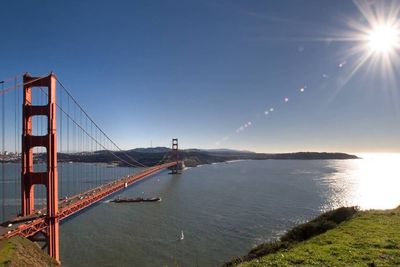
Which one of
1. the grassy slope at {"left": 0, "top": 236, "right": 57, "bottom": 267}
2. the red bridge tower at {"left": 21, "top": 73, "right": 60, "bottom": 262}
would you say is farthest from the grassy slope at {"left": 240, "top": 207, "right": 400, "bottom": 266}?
the red bridge tower at {"left": 21, "top": 73, "right": 60, "bottom": 262}

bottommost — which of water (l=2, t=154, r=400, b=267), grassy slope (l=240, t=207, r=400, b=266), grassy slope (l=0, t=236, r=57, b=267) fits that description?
water (l=2, t=154, r=400, b=267)

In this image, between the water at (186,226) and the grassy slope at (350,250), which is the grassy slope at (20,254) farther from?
the grassy slope at (350,250)

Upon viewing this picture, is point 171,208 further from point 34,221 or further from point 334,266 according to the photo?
point 334,266

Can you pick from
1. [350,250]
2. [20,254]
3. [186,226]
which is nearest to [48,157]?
[20,254]

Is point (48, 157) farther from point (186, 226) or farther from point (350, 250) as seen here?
point (350, 250)

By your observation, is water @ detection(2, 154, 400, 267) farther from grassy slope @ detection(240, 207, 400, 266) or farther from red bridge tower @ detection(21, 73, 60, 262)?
grassy slope @ detection(240, 207, 400, 266)

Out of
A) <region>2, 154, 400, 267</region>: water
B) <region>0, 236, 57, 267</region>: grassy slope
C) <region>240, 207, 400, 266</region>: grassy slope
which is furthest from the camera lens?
<region>2, 154, 400, 267</region>: water

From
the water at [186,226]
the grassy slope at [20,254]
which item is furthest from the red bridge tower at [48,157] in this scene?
the grassy slope at [20,254]
